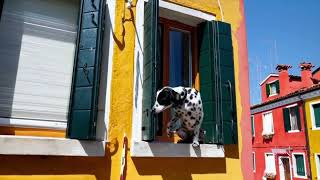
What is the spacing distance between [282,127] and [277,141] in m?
1.15

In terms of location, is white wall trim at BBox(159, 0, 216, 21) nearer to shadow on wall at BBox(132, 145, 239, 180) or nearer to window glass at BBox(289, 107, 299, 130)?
shadow on wall at BBox(132, 145, 239, 180)

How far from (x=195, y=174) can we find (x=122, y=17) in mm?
2219

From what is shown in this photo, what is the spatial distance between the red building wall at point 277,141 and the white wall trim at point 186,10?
15.1m

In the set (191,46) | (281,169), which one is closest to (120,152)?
(191,46)

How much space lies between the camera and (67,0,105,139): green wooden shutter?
301 centimetres

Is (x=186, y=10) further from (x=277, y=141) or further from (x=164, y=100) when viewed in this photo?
(x=277, y=141)

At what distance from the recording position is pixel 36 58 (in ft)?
10.7

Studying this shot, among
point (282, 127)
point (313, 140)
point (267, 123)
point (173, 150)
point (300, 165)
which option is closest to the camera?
point (173, 150)

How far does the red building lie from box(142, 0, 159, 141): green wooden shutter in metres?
15.6

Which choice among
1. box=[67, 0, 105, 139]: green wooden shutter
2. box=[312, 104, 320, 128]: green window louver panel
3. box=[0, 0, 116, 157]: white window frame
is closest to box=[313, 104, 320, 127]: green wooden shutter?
box=[312, 104, 320, 128]: green window louver panel

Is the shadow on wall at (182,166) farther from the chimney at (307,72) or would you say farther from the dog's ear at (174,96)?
the chimney at (307,72)

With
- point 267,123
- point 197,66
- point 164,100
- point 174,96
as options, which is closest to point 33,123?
point 164,100

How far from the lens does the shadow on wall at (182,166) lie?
3.40 metres

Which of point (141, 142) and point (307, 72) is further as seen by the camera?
point (307, 72)
